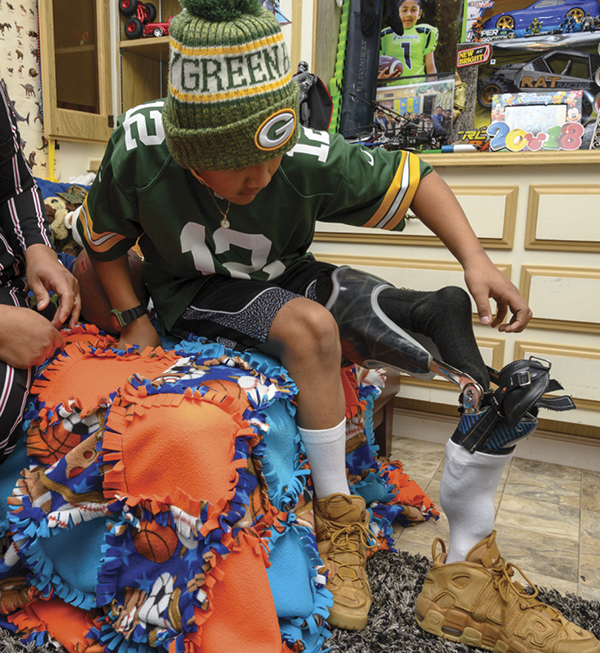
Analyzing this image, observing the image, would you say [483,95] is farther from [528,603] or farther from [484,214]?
[528,603]

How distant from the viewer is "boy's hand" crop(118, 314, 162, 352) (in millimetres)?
874

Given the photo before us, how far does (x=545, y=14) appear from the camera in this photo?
1604mm

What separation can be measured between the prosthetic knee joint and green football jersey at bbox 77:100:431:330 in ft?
0.37

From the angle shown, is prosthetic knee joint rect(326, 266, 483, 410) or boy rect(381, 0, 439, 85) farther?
boy rect(381, 0, 439, 85)

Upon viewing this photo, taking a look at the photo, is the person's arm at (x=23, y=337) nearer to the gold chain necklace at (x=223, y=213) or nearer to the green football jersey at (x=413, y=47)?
the gold chain necklace at (x=223, y=213)

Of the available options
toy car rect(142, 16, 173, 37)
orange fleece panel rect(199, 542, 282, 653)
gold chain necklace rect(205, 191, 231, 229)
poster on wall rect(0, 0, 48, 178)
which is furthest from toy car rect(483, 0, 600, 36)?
orange fleece panel rect(199, 542, 282, 653)

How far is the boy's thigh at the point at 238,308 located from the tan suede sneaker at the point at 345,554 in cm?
28

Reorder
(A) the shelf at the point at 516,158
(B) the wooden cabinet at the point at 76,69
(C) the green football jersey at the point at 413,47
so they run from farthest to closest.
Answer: (C) the green football jersey at the point at 413,47 → (B) the wooden cabinet at the point at 76,69 → (A) the shelf at the point at 516,158

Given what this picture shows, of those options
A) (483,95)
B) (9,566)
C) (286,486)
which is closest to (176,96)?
(286,486)

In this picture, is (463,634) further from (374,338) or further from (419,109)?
(419,109)

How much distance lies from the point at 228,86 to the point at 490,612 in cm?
75

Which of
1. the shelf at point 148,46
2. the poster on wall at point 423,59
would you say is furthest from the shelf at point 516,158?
the shelf at point 148,46

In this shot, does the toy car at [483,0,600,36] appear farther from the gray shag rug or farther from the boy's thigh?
the gray shag rug

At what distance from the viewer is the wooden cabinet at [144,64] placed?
6.09 ft
